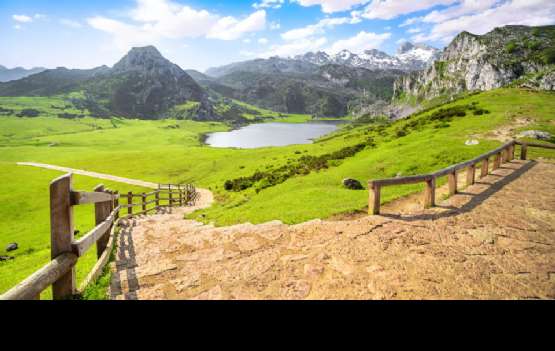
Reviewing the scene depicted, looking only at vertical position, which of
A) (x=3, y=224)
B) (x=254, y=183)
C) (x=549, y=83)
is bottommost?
(x=3, y=224)

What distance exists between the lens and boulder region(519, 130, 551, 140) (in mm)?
27281

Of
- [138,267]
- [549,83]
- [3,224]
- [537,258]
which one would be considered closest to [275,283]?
[138,267]

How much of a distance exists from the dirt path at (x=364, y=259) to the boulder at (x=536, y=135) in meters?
21.3

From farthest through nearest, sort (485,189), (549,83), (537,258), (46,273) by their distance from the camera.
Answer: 1. (549,83)
2. (485,189)
3. (537,258)
4. (46,273)

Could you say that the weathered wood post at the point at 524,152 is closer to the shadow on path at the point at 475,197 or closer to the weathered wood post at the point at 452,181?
the shadow on path at the point at 475,197

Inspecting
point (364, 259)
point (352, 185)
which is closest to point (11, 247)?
point (352, 185)

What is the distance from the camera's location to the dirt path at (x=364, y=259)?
19.5 feet

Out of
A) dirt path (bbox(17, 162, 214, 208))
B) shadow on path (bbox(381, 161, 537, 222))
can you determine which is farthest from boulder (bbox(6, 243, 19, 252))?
shadow on path (bbox(381, 161, 537, 222))

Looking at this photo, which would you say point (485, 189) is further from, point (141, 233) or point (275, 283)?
point (141, 233)

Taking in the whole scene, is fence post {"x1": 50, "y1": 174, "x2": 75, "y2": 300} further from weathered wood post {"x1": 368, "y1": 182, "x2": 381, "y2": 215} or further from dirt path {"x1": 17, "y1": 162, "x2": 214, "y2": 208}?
dirt path {"x1": 17, "y1": 162, "x2": 214, "y2": 208}
